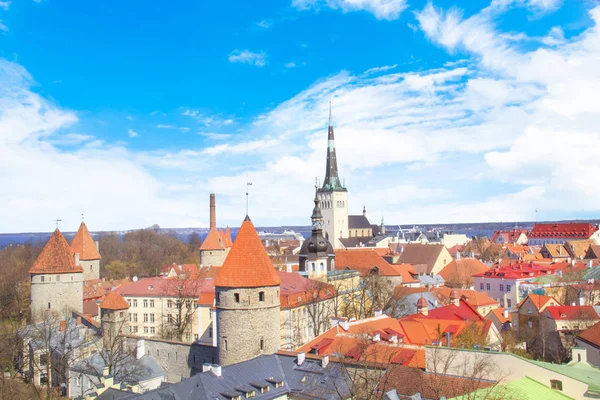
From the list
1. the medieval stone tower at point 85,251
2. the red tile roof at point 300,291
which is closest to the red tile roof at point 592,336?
the red tile roof at point 300,291

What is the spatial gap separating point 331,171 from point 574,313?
67.0 metres

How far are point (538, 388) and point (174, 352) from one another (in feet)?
62.1

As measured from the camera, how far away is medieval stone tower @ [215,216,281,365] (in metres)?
24.2

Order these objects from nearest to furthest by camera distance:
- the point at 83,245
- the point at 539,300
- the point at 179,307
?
1. the point at 539,300
2. the point at 179,307
3. the point at 83,245

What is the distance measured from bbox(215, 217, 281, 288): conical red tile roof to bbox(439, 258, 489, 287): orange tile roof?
39.1 m

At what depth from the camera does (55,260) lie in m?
43.0

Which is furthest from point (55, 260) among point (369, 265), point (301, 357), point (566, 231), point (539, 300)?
point (566, 231)

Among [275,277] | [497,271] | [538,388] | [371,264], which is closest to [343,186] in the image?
[371,264]

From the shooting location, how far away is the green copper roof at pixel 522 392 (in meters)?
16.4

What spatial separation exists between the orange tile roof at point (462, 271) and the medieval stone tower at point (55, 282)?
123 ft

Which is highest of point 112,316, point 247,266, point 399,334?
point 247,266

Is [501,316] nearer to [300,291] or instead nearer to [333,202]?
[300,291]

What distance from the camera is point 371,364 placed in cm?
2112

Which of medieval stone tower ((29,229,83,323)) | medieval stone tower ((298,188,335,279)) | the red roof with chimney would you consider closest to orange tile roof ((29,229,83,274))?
medieval stone tower ((29,229,83,323))
